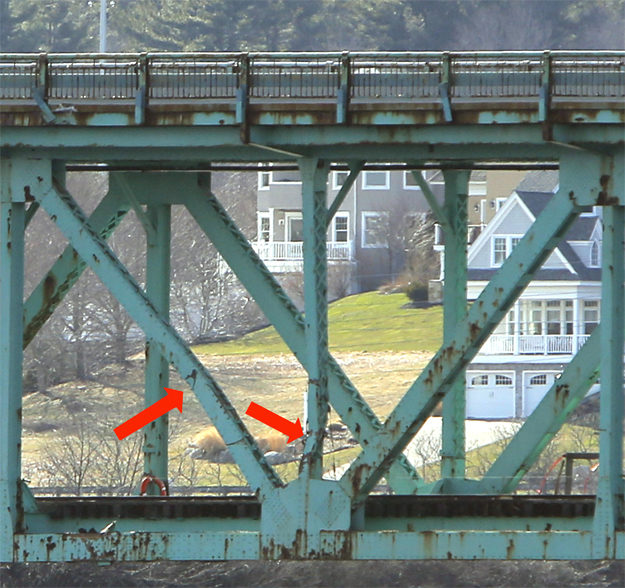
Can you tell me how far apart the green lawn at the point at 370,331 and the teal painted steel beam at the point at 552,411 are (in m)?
46.7

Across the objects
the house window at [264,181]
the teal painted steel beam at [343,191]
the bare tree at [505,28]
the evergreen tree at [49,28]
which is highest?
the bare tree at [505,28]

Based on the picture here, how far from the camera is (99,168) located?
42.9 ft

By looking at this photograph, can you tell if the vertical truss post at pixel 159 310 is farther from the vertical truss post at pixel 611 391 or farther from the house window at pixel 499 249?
the house window at pixel 499 249

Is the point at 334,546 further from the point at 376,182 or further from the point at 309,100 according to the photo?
the point at 376,182

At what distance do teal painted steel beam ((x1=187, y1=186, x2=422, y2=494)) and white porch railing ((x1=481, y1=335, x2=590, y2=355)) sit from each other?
4052cm

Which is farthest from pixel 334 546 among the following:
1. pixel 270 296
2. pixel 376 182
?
pixel 376 182

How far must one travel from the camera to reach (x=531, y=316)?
5603 cm

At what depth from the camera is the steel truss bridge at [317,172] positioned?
10.8 meters

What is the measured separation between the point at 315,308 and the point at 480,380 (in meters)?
42.8

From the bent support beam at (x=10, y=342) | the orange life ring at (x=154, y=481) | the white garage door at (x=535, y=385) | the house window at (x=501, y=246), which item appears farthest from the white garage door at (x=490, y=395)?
the bent support beam at (x=10, y=342)

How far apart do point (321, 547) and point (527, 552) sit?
173 cm

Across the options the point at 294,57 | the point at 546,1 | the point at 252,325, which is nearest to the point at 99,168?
the point at 294,57

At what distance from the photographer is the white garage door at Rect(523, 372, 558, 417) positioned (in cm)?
5169

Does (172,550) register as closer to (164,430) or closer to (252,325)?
(164,430)
